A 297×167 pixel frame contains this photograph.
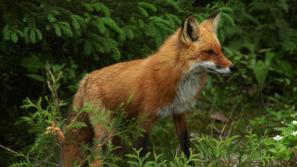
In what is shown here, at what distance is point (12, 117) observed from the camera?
26.3 ft

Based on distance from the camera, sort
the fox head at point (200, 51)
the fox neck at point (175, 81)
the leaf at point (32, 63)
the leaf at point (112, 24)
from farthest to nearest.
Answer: the leaf at point (32, 63)
the leaf at point (112, 24)
the fox head at point (200, 51)
the fox neck at point (175, 81)

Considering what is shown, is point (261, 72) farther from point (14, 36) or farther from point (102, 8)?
point (14, 36)

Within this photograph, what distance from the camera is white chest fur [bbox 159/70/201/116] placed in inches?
252

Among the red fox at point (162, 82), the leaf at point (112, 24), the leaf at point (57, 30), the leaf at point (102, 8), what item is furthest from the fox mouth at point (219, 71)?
the leaf at point (57, 30)

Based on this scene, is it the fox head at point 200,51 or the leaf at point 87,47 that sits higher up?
the fox head at point 200,51

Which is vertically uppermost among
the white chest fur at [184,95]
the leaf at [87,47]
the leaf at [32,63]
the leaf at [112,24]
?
the leaf at [112,24]

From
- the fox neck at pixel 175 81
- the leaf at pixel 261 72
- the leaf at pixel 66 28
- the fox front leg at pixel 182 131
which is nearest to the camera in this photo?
→ the fox neck at pixel 175 81

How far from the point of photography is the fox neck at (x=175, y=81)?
6391mm

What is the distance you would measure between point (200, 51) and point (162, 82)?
1.54 feet

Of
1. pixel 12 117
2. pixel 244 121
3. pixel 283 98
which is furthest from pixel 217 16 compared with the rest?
pixel 283 98

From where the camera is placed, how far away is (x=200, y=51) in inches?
258

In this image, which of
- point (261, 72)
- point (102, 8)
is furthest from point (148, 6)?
point (261, 72)

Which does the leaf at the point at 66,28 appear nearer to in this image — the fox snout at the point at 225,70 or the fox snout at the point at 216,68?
the fox snout at the point at 216,68

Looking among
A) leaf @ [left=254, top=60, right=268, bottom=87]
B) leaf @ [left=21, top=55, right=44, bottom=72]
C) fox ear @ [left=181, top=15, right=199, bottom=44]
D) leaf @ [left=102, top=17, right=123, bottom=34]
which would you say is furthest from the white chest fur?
leaf @ [left=254, top=60, right=268, bottom=87]
